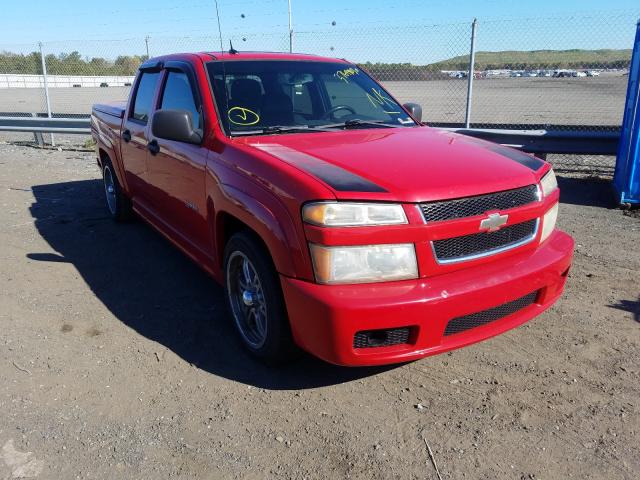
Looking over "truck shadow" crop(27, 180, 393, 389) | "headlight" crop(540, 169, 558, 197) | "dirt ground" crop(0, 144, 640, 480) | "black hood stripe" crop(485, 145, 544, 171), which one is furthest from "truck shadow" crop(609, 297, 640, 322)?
"truck shadow" crop(27, 180, 393, 389)

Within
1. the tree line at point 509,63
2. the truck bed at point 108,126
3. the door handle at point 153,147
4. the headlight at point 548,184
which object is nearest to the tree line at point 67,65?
the tree line at point 509,63

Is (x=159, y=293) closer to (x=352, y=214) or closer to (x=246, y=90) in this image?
(x=246, y=90)

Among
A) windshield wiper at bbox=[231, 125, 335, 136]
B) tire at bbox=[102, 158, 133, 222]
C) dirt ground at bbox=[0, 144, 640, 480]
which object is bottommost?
dirt ground at bbox=[0, 144, 640, 480]

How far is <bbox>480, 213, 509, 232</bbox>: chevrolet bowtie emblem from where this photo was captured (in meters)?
2.75

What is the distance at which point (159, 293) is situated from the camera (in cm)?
Answer: 438

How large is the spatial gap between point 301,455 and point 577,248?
376 cm

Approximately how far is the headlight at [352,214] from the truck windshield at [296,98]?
4.03ft

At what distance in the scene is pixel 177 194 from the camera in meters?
4.14

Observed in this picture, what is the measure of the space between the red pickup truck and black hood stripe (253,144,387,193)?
0.01 metres

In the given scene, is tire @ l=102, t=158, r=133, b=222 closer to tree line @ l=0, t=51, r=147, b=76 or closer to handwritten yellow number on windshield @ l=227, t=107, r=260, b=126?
handwritten yellow number on windshield @ l=227, t=107, r=260, b=126

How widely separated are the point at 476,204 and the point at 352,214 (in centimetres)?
67

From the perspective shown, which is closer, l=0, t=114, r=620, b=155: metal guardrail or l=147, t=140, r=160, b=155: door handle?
l=147, t=140, r=160, b=155: door handle

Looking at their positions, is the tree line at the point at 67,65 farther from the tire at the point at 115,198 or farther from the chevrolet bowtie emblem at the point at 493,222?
the chevrolet bowtie emblem at the point at 493,222

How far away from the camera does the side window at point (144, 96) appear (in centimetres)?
480
